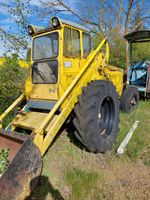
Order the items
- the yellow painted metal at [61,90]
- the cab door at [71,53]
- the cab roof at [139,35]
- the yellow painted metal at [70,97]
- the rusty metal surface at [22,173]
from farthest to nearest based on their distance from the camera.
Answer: the cab roof at [139,35] < the cab door at [71,53] < the yellow painted metal at [61,90] < the yellow painted metal at [70,97] < the rusty metal surface at [22,173]

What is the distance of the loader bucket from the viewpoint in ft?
8.43

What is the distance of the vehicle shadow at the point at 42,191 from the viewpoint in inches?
115

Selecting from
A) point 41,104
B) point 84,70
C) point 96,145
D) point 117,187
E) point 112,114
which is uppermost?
point 84,70

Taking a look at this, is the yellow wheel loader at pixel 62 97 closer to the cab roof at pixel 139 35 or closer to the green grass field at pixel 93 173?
the green grass field at pixel 93 173

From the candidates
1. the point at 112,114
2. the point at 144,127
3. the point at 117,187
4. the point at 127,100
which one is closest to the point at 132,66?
the point at 127,100

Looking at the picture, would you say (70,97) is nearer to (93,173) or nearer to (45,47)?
(45,47)

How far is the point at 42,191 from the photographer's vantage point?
3137 millimetres

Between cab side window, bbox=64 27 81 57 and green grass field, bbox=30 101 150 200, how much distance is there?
1831 mm

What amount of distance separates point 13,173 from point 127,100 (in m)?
4.42

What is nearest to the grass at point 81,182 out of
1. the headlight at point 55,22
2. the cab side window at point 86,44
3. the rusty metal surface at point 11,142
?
the rusty metal surface at point 11,142

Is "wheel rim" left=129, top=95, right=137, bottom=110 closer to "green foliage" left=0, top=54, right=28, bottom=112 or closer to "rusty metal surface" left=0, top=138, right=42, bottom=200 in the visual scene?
"green foliage" left=0, top=54, right=28, bottom=112

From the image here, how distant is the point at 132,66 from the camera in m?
8.91

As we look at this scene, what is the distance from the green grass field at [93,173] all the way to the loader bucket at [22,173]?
16.2 inches

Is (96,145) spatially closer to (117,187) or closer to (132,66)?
(117,187)
